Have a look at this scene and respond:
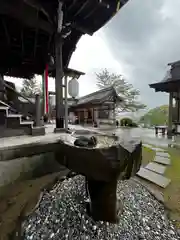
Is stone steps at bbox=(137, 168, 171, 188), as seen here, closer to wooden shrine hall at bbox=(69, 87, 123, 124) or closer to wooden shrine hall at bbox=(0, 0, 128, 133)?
wooden shrine hall at bbox=(0, 0, 128, 133)

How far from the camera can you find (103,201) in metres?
2.45

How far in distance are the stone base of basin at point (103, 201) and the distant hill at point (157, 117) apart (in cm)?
1415

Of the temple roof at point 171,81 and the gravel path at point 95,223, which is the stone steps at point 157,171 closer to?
the gravel path at point 95,223

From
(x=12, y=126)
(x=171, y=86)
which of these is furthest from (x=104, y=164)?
(x=171, y=86)

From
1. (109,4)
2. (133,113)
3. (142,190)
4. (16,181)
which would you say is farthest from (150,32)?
(16,181)

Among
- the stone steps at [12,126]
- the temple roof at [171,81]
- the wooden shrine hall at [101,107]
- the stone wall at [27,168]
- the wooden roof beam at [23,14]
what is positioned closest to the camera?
the stone wall at [27,168]

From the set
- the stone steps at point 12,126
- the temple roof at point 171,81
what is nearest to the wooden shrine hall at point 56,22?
the stone steps at point 12,126

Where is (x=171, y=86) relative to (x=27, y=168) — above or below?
above

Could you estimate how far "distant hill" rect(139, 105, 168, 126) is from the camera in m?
15.2

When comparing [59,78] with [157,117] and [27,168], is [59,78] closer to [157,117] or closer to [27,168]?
[27,168]

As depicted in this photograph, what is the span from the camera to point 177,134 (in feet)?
29.2

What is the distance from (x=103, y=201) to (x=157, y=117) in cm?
1475

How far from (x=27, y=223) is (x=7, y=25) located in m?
4.26

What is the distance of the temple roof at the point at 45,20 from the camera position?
10.0ft
